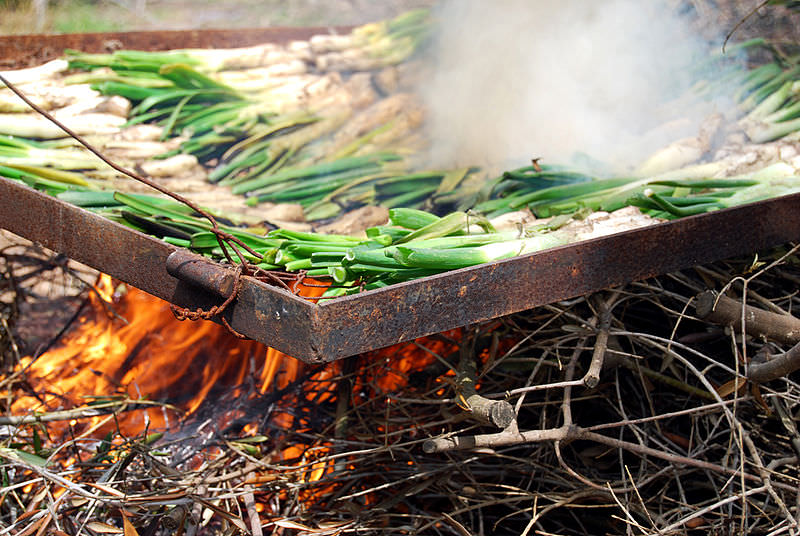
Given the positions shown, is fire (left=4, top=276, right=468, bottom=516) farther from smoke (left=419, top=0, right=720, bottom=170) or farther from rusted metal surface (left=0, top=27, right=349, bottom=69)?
A: rusted metal surface (left=0, top=27, right=349, bottom=69)

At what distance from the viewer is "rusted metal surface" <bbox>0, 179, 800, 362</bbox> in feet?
6.70

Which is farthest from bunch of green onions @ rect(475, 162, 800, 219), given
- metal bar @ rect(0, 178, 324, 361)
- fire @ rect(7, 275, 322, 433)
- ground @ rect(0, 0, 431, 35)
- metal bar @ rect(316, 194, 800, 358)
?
ground @ rect(0, 0, 431, 35)

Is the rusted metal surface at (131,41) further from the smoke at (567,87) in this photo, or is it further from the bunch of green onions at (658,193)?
the bunch of green onions at (658,193)

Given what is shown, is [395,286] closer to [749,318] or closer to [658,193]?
[749,318]

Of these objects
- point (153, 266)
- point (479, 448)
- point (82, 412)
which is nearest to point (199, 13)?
point (82, 412)

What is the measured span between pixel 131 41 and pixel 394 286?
4.65 m

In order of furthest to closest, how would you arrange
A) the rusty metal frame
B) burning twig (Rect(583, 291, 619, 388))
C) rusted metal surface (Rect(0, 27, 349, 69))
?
rusted metal surface (Rect(0, 27, 349, 69)) < burning twig (Rect(583, 291, 619, 388)) < the rusty metal frame

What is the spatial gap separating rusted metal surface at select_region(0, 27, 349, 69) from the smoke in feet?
5.44

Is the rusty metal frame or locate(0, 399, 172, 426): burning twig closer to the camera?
the rusty metal frame

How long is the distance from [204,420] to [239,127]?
231 cm

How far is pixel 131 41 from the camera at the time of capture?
19.0 ft

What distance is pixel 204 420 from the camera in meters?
3.62

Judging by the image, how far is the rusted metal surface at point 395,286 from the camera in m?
2.04

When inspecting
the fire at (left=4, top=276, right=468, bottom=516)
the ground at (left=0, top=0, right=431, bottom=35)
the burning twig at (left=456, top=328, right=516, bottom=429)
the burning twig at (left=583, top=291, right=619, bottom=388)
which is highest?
the ground at (left=0, top=0, right=431, bottom=35)
